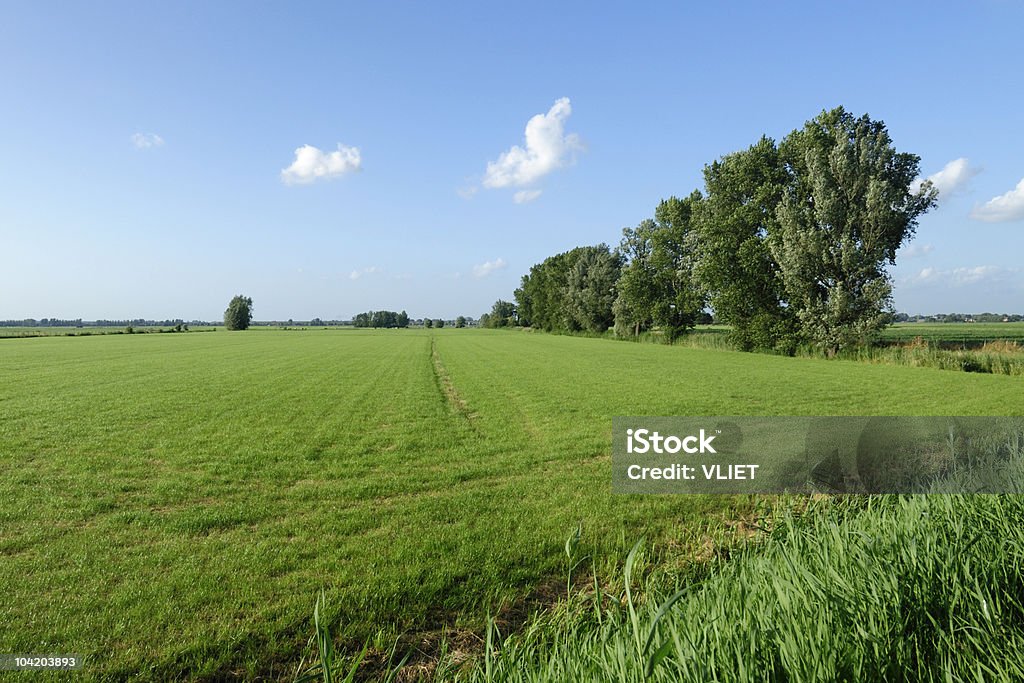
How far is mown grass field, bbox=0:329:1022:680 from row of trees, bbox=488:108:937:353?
624 inches

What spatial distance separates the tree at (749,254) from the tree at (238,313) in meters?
148

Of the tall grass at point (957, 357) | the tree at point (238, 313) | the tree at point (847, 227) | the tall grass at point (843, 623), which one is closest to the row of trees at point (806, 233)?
the tree at point (847, 227)

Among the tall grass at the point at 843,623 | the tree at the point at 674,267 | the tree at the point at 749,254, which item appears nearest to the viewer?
the tall grass at the point at 843,623

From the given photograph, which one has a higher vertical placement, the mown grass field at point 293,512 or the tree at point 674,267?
the tree at point 674,267

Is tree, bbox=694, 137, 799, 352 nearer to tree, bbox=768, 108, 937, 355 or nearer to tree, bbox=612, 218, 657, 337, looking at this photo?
tree, bbox=768, 108, 937, 355

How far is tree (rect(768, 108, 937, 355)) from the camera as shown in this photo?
29.7m

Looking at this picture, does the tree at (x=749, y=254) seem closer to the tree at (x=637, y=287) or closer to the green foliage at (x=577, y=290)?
the tree at (x=637, y=287)

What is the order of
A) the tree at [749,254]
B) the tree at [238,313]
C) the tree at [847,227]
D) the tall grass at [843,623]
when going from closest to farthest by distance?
the tall grass at [843,623], the tree at [847,227], the tree at [749,254], the tree at [238,313]

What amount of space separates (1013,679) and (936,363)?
2927 centimetres

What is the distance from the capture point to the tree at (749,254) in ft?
118

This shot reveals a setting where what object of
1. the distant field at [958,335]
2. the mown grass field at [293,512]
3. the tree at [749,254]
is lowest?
the mown grass field at [293,512]

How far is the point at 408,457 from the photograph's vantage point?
9469 mm

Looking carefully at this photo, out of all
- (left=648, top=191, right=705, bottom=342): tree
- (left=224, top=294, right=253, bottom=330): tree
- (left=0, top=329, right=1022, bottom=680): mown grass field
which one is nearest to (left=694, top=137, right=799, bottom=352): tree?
(left=648, top=191, right=705, bottom=342): tree

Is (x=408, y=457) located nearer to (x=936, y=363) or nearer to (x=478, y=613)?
(x=478, y=613)
